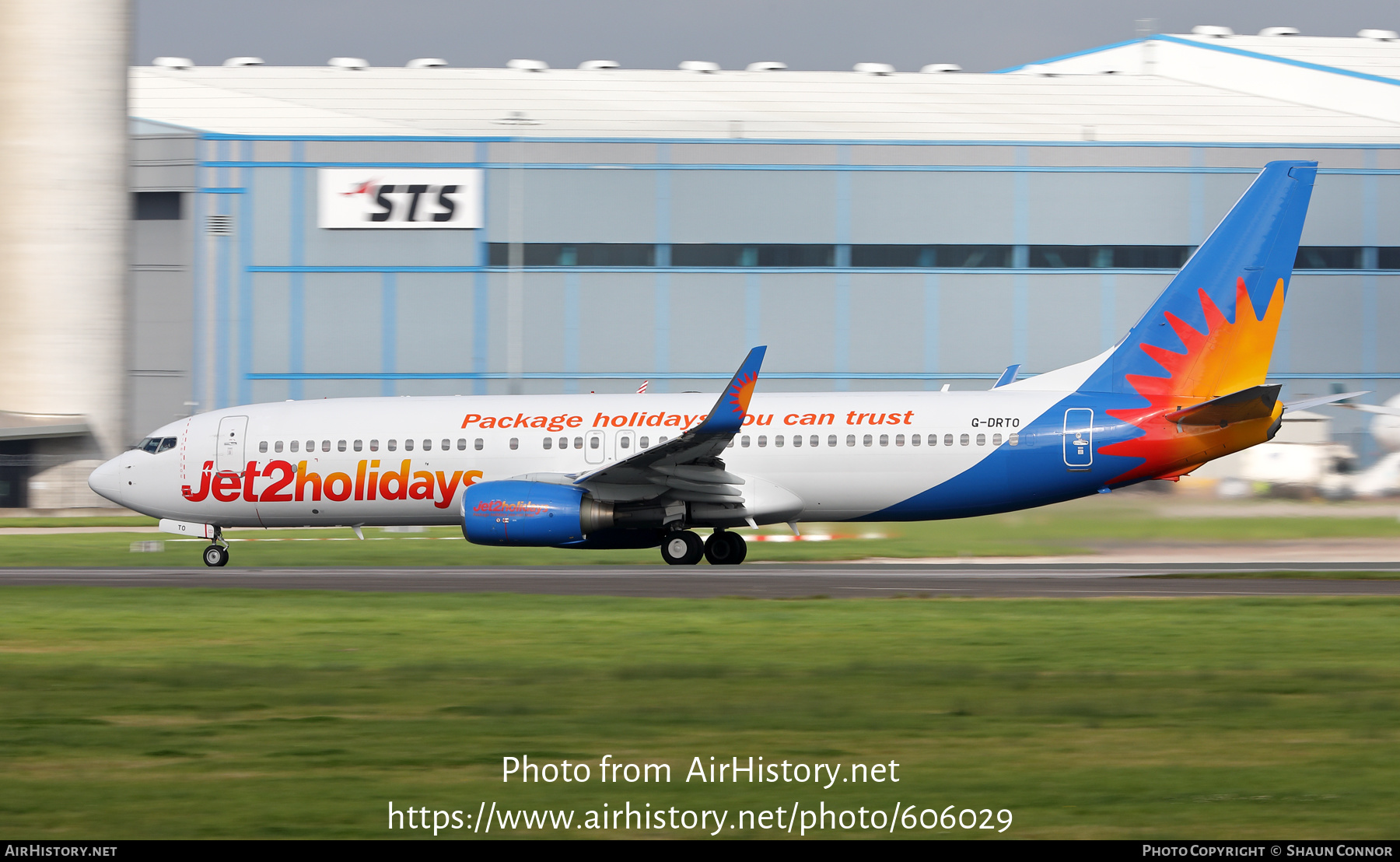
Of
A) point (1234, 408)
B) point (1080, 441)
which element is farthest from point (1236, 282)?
point (1080, 441)

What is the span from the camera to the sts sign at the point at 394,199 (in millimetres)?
55562

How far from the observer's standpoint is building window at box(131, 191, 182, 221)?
57.7 m

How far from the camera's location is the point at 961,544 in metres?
32.2

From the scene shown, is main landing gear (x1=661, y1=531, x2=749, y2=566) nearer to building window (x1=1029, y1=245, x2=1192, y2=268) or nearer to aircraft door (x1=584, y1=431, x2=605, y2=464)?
aircraft door (x1=584, y1=431, x2=605, y2=464)

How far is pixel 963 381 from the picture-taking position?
182 ft

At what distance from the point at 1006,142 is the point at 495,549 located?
29.5 meters

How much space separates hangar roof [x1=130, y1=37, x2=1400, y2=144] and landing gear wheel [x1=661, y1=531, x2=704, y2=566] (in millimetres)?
29949

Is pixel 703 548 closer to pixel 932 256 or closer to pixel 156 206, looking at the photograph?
pixel 932 256

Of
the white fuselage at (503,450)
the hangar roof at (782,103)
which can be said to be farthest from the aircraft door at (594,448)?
the hangar roof at (782,103)

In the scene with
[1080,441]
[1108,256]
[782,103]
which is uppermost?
[782,103]

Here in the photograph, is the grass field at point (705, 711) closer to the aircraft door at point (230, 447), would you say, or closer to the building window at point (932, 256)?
the aircraft door at point (230, 447)

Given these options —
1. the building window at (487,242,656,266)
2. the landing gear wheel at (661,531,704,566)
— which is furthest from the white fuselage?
the building window at (487,242,656,266)

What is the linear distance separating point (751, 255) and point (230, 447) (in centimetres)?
2803

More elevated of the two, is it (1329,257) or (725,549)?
(1329,257)
